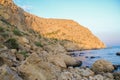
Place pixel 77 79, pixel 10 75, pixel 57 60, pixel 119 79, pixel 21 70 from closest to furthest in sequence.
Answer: pixel 10 75
pixel 21 70
pixel 77 79
pixel 119 79
pixel 57 60

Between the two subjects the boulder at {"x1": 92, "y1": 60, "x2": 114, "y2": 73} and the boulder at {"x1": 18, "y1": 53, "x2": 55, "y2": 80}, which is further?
the boulder at {"x1": 92, "y1": 60, "x2": 114, "y2": 73}

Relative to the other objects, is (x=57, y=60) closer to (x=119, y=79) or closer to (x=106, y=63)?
(x=106, y=63)

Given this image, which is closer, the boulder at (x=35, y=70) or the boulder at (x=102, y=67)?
the boulder at (x=35, y=70)

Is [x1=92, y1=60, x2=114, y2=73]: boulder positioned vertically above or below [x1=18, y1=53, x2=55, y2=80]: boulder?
below

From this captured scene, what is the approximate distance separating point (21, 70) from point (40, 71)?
0.94 m

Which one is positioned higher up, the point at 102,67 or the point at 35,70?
the point at 35,70

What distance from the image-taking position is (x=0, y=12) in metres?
83.2

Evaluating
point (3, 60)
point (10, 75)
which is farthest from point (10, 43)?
point (10, 75)

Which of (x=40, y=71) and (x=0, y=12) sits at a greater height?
(x=0, y=12)

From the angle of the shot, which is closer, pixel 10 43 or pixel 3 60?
pixel 3 60

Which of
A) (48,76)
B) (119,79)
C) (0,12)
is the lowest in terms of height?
(119,79)

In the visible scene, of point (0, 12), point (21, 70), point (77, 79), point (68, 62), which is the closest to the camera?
point (21, 70)

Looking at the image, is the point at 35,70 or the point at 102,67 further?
the point at 102,67

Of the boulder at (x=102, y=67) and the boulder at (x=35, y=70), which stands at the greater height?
the boulder at (x=35, y=70)
